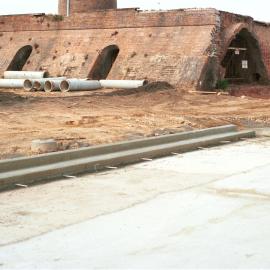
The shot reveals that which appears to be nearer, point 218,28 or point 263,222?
point 263,222

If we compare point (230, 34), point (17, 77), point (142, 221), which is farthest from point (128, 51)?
point (142, 221)

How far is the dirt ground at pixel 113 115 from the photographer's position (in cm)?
1032

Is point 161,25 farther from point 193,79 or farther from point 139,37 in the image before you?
point 193,79

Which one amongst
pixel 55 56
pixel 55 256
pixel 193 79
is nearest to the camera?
pixel 55 256

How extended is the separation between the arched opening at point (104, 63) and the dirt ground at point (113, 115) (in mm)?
4004

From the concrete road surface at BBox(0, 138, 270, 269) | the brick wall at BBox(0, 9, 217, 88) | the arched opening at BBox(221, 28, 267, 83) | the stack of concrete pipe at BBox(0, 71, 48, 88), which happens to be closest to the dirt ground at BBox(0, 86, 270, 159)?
the stack of concrete pipe at BBox(0, 71, 48, 88)

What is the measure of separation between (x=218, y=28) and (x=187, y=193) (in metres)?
16.6

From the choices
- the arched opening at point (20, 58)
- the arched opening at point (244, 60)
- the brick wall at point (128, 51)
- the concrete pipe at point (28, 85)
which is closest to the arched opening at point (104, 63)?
the brick wall at point (128, 51)

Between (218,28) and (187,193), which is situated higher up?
(218,28)

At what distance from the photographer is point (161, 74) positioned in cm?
2250

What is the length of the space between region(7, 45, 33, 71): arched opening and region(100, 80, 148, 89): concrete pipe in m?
6.90

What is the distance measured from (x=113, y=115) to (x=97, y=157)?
242 inches

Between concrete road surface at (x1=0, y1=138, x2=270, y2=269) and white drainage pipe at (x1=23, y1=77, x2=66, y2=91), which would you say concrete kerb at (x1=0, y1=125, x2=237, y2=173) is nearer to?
concrete road surface at (x1=0, y1=138, x2=270, y2=269)

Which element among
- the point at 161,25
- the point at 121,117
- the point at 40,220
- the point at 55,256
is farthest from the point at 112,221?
the point at 161,25
